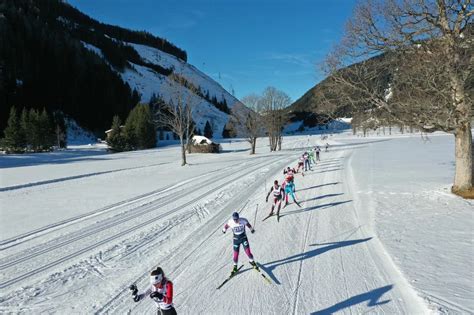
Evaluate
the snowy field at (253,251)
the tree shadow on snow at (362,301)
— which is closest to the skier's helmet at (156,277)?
the snowy field at (253,251)

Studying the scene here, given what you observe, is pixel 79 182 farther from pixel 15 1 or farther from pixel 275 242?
pixel 15 1

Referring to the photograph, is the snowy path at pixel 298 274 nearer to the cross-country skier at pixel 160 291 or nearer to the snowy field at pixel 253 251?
the snowy field at pixel 253 251

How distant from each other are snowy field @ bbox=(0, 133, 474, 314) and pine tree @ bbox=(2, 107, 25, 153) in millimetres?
54580

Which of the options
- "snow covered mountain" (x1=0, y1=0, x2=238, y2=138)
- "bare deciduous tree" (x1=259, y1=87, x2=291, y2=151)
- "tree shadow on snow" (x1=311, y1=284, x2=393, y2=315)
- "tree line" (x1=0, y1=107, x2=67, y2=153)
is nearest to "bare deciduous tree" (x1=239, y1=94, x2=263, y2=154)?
"bare deciduous tree" (x1=259, y1=87, x2=291, y2=151)

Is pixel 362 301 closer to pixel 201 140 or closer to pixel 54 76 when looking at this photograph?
pixel 201 140

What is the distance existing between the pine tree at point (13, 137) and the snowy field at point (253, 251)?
179ft

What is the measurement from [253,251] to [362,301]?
388 cm

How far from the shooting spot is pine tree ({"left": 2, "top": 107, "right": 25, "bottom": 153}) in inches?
2498

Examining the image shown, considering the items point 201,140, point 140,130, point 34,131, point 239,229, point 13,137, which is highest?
point 140,130

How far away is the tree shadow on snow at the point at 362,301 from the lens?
6.79 m

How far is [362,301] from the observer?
7086mm

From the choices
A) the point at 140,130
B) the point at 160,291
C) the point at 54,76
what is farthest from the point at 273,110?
the point at 54,76

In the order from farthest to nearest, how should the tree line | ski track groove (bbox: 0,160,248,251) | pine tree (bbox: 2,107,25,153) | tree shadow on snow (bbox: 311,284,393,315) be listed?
the tree line
pine tree (bbox: 2,107,25,153)
ski track groove (bbox: 0,160,248,251)
tree shadow on snow (bbox: 311,284,393,315)

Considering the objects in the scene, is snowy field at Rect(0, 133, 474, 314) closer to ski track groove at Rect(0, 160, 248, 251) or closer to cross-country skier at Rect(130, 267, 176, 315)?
ski track groove at Rect(0, 160, 248, 251)
